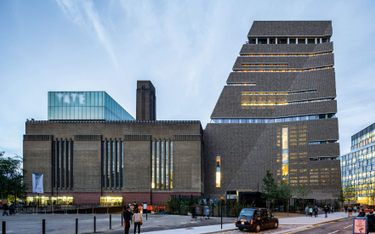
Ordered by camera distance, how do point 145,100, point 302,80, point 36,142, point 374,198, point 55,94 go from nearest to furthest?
point 36,142
point 55,94
point 302,80
point 374,198
point 145,100

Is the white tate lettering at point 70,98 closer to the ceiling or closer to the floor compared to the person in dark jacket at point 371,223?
closer to the ceiling

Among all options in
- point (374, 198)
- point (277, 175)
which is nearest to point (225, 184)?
point (277, 175)

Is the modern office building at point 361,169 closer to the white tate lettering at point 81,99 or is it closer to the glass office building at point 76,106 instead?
the glass office building at point 76,106

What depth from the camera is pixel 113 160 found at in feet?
265

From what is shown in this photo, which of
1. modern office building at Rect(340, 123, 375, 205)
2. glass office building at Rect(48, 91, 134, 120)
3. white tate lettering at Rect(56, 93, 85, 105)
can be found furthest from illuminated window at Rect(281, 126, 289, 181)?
white tate lettering at Rect(56, 93, 85, 105)

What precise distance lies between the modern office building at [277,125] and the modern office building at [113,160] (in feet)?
43.8

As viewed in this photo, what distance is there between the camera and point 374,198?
12862 centimetres

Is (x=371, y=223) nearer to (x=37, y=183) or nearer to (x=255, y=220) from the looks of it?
(x=255, y=220)

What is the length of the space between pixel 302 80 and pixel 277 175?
2437cm

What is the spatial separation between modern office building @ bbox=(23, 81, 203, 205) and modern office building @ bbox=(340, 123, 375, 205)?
2774 inches

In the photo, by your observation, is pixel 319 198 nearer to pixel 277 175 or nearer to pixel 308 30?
pixel 277 175

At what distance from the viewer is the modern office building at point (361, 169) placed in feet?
447

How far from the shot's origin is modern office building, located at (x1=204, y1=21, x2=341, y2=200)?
3585 inches

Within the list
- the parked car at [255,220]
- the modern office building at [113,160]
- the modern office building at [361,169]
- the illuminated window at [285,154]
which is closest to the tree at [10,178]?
the modern office building at [113,160]
